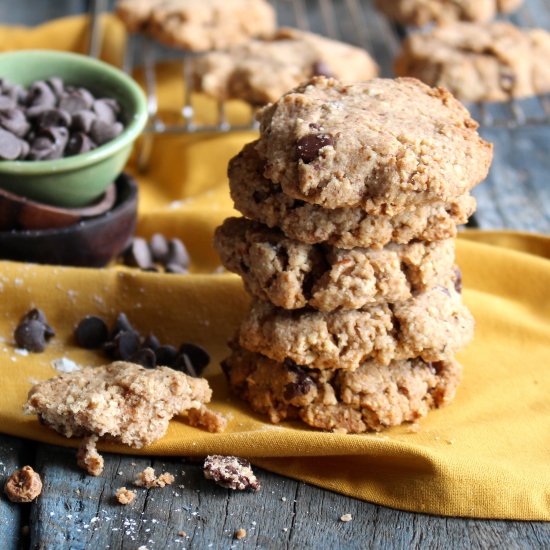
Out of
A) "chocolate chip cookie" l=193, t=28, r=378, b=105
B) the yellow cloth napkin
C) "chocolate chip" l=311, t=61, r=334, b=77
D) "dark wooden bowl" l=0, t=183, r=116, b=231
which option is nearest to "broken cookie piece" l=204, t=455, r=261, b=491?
the yellow cloth napkin

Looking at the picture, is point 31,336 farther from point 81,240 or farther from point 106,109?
point 106,109

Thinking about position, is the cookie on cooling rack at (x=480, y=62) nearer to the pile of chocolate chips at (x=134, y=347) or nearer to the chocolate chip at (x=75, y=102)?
the chocolate chip at (x=75, y=102)

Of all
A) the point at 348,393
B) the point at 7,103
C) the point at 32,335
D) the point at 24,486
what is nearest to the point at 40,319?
the point at 32,335

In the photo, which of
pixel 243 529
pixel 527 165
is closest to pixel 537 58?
pixel 527 165

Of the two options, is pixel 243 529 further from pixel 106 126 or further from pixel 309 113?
pixel 106 126

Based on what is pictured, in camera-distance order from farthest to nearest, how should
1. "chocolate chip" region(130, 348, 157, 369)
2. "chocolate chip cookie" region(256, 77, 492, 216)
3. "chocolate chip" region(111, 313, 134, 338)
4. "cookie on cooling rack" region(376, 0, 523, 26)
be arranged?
"cookie on cooling rack" region(376, 0, 523, 26), "chocolate chip" region(111, 313, 134, 338), "chocolate chip" region(130, 348, 157, 369), "chocolate chip cookie" region(256, 77, 492, 216)

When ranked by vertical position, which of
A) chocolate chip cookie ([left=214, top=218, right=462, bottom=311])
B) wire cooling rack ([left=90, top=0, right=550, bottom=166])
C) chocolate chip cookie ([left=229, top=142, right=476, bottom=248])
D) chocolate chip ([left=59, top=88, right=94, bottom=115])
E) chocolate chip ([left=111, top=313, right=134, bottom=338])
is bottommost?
wire cooling rack ([left=90, top=0, right=550, bottom=166])

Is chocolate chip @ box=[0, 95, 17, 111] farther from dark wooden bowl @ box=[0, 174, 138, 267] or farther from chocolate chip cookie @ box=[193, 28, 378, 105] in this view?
chocolate chip cookie @ box=[193, 28, 378, 105]
